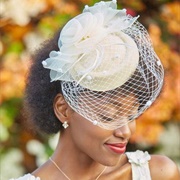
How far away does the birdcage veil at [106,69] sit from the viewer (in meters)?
3.76

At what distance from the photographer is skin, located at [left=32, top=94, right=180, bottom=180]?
3.78 metres

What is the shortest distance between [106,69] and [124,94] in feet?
0.44

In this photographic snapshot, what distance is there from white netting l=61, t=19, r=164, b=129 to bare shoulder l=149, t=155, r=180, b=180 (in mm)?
458

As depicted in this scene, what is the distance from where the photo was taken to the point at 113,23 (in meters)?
3.87

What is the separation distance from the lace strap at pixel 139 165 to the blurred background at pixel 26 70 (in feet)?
7.56

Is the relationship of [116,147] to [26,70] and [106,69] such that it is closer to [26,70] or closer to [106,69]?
[106,69]

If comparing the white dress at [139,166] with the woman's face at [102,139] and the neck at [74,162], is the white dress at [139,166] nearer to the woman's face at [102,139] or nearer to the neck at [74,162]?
the neck at [74,162]

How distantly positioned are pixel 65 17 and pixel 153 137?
45.6 inches

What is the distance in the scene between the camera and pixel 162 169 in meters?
4.18

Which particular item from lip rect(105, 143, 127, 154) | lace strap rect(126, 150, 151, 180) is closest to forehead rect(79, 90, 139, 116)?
lip rect(105, 143, 127, 154)

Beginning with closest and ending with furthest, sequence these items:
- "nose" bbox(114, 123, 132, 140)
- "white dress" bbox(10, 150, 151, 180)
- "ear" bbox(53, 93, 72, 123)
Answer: "nose" bbox(114, 123, 132, 140) → "ear" bbox(53, 93, 72, 123) → "white dress" bbox(10, 150, 151, 180)

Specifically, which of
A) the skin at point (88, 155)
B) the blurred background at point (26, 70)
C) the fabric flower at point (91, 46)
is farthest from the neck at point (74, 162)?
the blurred background at point (26, 70)

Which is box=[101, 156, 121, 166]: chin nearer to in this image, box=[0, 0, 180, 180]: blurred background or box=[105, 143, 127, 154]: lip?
box=[105, 143, 127, 154]: lip

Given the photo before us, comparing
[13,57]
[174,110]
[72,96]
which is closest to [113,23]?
[72,96]
